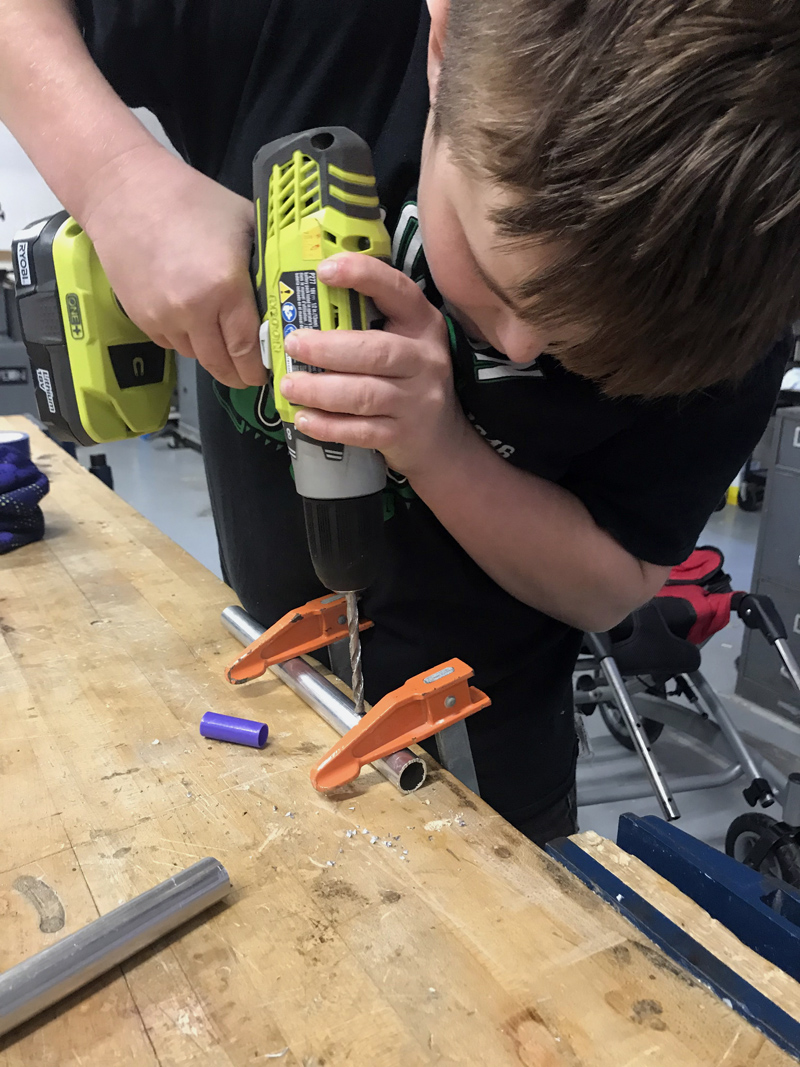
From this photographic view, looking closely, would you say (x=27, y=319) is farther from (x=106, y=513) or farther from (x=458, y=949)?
(x=458, y=949)

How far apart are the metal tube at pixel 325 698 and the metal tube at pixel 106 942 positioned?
0.14m

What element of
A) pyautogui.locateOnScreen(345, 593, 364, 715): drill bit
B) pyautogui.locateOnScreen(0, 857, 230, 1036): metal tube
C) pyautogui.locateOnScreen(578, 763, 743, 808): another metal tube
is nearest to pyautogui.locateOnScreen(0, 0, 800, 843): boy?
pyautogui.locateOnScreen(345, 593, 364, 715): drill bit

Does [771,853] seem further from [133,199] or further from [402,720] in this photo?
[133,199]

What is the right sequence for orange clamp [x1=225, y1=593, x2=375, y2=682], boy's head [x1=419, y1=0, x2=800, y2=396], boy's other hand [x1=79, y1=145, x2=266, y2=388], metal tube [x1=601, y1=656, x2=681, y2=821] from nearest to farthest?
1. boy's head [x1=419, y1=0, x2=800, y2=396]
2. boy's other hand [x1=79, y1=145, x2=266, y2=388]
3. orange clamp [x1=225, y1=593, x2=375, y2=682]
4. metal tube [x1=601, y1=656, x2=681, y2=821]

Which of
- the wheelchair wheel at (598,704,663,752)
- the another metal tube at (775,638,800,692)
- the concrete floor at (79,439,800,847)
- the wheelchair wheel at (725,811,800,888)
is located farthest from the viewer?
the wheelchair wheel at (598,704,663,752)

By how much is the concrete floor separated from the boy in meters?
0.85

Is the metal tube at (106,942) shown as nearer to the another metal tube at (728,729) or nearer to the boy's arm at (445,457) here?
the boy's arm at (445,457)

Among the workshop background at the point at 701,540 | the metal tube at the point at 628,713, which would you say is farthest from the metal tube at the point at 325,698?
the workshop background at the point at 701,540

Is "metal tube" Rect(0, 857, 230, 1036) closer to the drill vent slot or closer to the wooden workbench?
the wooden workbench

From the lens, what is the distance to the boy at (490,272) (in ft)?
1.02

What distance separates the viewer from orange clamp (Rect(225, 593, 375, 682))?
2.12 feet

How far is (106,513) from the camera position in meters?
1.12

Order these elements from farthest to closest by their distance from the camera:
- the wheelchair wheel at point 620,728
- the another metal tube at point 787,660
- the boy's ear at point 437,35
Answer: the wheelchair wheel at point 620,728 < the another metal tube at point 787,660 < the boy's ear at point 437,35

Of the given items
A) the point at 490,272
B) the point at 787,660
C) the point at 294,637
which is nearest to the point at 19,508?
the point at 294,637
